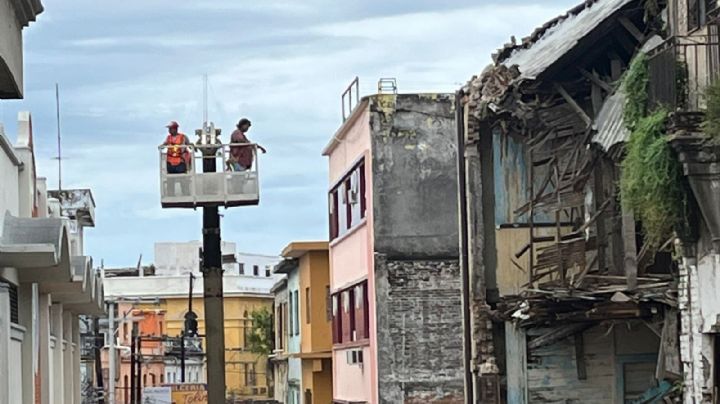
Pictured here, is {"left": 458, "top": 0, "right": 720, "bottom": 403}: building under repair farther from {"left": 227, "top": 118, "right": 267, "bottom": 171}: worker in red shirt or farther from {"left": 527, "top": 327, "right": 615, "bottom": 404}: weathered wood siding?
{"left": 227, "top": 118, "right": 267, "bottom": 171}: worker in red shirt

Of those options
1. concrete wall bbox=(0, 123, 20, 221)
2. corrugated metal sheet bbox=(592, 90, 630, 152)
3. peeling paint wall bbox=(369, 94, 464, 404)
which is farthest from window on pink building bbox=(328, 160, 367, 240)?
concrete wall bbox=(0, 123, 20, 221)

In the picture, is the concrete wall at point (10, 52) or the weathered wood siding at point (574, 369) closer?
the concrete wall at point (10, 52)

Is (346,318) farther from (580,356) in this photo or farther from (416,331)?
(580,356)

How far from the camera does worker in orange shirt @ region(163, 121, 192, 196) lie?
27750 mm

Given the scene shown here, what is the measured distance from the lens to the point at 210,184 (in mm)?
27672

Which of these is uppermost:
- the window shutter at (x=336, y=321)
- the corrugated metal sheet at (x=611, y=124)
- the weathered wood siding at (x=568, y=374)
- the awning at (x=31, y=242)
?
the corrugated metal sheet at (x=611, y=124)

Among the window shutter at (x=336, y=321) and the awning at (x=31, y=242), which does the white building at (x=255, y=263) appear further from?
the awning at (x=31, y=242)

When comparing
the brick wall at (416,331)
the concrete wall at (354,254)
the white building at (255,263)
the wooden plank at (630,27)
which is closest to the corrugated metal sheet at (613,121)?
the wooden plank at (630,27)

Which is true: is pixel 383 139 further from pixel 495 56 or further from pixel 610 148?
pixel 610 148

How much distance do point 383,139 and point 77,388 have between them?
28.3 feet

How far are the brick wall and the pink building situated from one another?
0.07ft

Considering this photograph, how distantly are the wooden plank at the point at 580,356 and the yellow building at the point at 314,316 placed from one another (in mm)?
18307

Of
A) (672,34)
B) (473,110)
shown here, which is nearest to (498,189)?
(473,110)

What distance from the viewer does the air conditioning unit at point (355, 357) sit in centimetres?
3456
